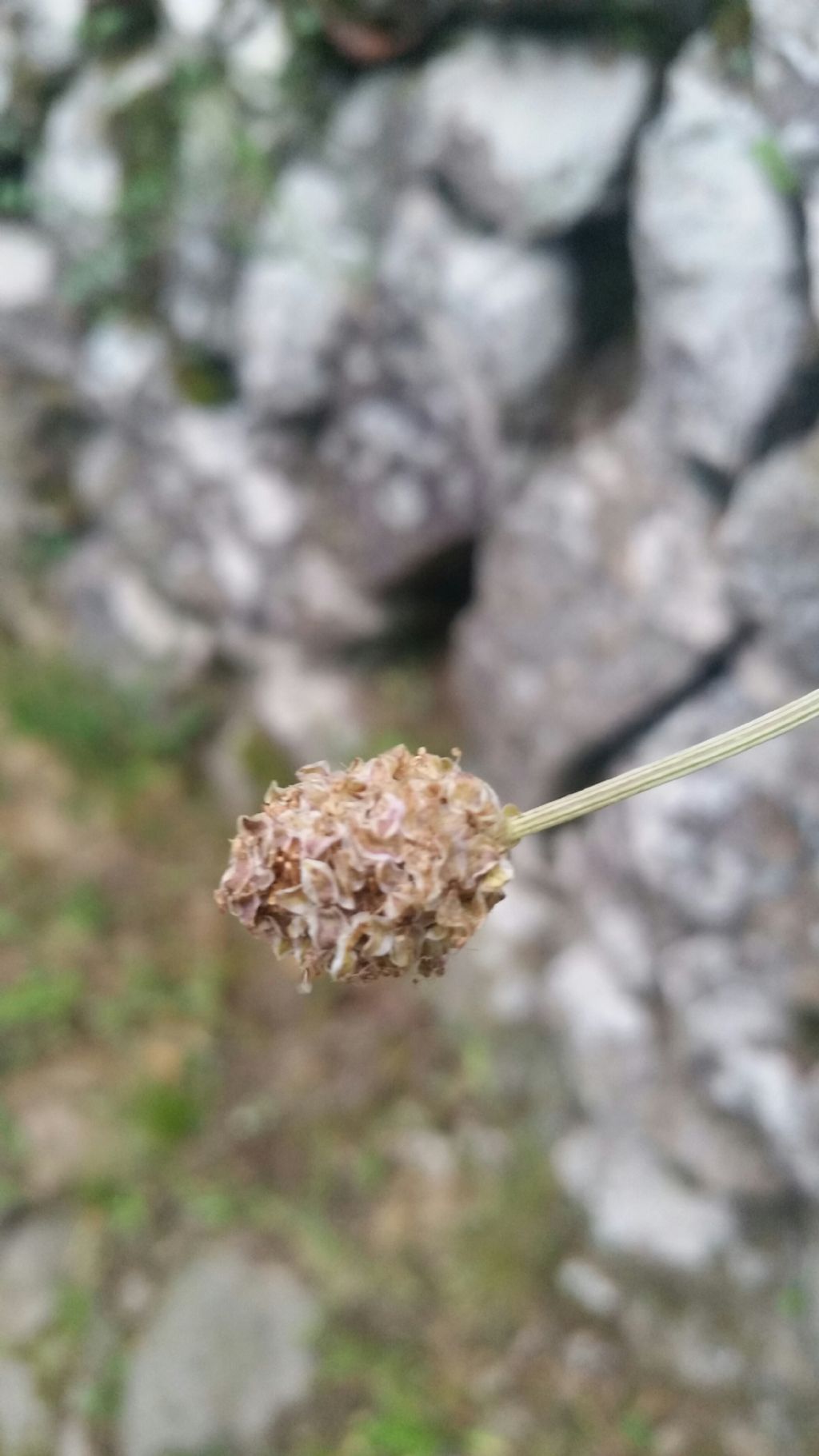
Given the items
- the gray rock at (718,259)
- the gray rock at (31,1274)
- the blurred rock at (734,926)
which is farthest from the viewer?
the gray rock at (31,1274)

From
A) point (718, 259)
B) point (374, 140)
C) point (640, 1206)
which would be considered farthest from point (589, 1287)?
point (374, 140)

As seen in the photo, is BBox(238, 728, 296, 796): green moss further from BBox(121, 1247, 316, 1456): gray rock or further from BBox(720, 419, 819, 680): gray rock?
BBox(720, 419, 819, 680): gray rock

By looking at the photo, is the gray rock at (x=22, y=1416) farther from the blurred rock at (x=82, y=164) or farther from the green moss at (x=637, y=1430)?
the blurred rock at (x=82, y=164)

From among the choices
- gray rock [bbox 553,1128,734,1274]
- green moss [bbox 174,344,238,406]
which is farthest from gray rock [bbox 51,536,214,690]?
gray rock [bbox 553,1128,734,1274]

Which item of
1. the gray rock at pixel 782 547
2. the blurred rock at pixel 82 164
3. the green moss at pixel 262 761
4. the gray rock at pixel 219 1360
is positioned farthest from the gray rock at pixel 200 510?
the gray rock at pixel 219 1360

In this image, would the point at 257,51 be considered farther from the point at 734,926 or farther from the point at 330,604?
the point at 734,926

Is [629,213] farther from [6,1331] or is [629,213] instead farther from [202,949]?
[6,1331]
